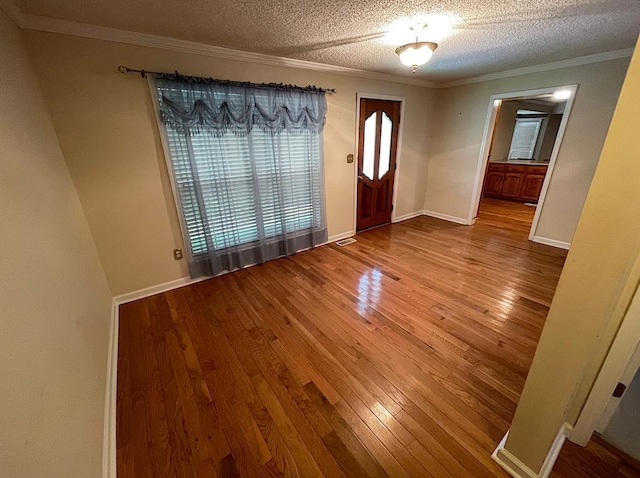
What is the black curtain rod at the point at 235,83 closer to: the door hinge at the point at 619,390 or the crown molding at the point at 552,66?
the crown molding at the point at 552,66

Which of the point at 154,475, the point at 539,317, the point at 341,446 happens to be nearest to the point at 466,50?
the point at 539,317

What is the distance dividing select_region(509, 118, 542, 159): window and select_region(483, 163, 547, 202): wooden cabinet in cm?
131

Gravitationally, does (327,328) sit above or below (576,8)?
below

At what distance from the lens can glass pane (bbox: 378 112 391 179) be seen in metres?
3.94

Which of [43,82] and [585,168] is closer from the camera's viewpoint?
[43,82]

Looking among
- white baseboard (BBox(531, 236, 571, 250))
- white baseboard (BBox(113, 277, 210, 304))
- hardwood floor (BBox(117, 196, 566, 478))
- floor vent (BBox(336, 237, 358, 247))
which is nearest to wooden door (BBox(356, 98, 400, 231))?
floor vent (BBox(336, 237, 358, 247))

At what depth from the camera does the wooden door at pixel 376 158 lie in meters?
3.73

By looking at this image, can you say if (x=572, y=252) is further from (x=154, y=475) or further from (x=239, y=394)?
(x=154, y=475)

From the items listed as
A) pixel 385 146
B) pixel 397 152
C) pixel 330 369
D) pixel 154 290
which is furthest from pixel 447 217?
pixel 154 290

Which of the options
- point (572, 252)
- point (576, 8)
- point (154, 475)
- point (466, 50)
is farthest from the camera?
Result: point (466, 50)

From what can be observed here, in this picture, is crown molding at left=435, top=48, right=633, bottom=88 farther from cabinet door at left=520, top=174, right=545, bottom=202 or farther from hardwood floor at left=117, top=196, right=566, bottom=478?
cabinet door at left=520, top=174, right=545, bottom=202

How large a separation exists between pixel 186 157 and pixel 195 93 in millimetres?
575

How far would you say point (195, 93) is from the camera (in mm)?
2330

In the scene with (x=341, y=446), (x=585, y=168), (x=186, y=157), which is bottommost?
(x=341, y=446)
